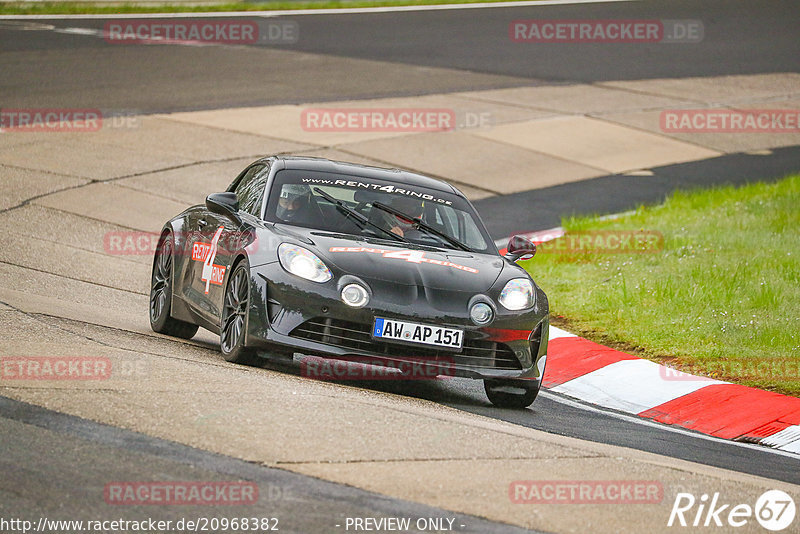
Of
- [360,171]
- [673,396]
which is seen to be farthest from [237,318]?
[673,396]

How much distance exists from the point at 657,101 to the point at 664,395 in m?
15.9

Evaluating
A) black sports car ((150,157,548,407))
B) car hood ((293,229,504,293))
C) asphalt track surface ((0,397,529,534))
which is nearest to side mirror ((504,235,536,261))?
black sports car ((150,157,548,407))

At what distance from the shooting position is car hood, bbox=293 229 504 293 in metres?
7.84

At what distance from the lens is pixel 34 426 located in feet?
19.0

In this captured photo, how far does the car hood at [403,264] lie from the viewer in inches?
309

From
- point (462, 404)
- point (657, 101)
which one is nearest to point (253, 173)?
point (462, 404)

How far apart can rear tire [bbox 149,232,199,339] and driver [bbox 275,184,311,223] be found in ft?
4.28

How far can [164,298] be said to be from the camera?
974 cm

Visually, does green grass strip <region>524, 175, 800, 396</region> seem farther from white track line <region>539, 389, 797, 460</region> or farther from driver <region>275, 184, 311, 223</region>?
driver <region>275, 184, 311, 223</region>

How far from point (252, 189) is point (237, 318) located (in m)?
1.59

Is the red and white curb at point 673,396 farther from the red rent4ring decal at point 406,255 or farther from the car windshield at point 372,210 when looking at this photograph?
the red rent4ring decal at point 406,255

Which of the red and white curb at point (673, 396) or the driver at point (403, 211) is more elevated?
the driver at point (403, 211)

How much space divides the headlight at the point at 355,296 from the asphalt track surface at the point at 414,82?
764 mm

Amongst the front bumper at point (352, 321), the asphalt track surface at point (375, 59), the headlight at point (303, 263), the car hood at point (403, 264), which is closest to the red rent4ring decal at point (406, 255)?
the car hood at point (403, 264)
